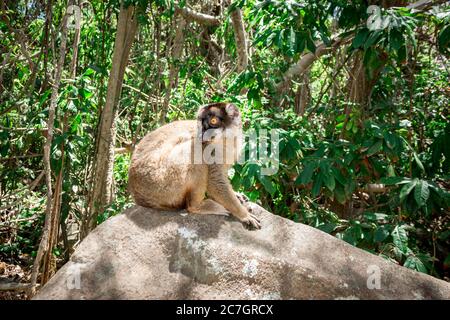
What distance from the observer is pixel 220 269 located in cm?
402

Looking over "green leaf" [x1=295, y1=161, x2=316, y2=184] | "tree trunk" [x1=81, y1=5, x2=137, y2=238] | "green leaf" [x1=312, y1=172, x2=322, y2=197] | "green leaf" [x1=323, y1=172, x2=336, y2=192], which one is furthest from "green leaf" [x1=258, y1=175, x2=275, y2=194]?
"tree trunk" [x1=81, y1=5, x2=137, y2=238]

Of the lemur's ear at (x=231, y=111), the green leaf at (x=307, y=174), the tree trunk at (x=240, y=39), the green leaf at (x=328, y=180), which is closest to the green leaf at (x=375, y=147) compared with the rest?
the green leaf at (x=328, y=180)

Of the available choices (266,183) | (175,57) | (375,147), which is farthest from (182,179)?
(175,57)

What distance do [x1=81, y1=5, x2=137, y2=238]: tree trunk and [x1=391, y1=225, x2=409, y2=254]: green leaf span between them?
387 centimetres

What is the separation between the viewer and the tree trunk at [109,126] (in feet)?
22.7

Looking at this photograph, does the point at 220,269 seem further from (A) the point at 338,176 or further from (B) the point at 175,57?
(B) the point at 175,57

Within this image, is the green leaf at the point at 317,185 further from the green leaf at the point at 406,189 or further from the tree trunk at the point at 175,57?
the tree trunk at the point at 175,57

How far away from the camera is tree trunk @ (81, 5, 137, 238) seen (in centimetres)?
691

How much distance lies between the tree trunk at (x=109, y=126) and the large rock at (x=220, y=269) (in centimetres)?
289

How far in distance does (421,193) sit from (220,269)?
2.46 metres

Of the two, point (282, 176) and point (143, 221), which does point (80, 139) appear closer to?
point (143, 221)

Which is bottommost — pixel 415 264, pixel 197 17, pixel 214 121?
pixel 415 264

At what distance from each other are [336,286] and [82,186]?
5.38 meters

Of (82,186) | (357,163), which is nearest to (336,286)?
(357,163)
